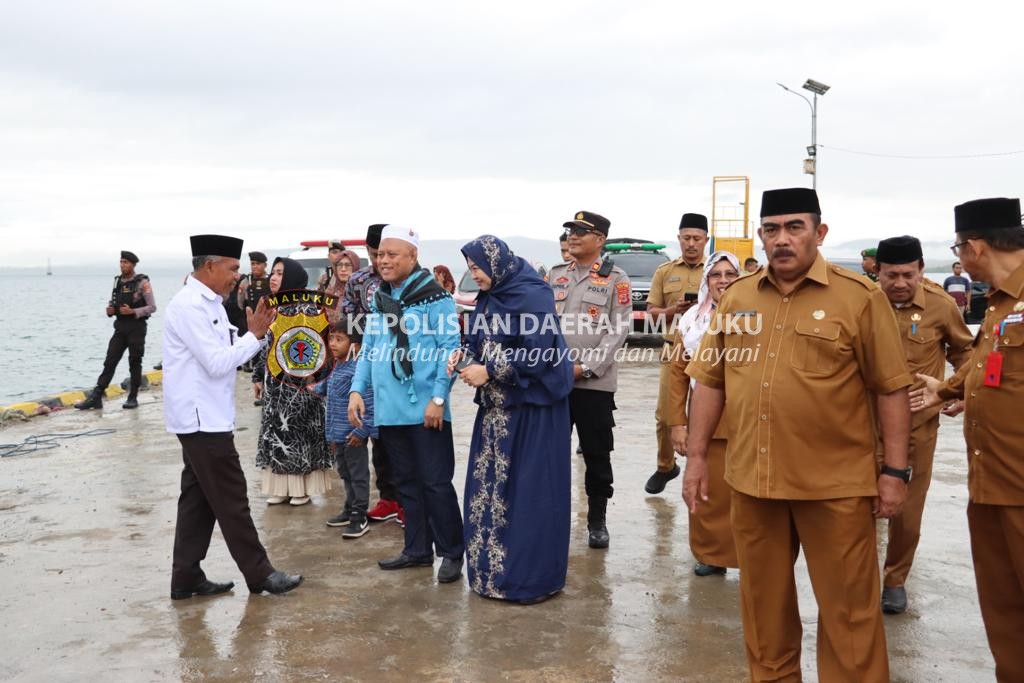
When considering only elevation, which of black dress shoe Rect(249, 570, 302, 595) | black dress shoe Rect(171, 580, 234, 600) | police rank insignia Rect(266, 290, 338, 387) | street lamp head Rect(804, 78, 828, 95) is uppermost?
street lamp head Rect(804, 78, 828, 95)

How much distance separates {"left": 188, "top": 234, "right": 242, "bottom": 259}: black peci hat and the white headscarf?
2643 millimetres

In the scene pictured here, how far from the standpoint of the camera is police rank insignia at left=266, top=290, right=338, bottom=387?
6.68 meters

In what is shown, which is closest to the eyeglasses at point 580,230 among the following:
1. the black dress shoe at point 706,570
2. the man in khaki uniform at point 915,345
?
the man in khaki uniform at point 915,345

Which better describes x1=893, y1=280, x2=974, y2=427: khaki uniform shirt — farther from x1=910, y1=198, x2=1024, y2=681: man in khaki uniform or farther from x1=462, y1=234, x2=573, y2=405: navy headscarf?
x1=462, y1=234, x2=573, y2=405: navy headscarf

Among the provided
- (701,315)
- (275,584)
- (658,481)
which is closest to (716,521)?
(701,315)

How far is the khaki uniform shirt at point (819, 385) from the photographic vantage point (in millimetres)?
3277

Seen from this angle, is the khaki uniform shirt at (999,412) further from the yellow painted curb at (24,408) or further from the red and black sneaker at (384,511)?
the yellow painted curb at (24,408)

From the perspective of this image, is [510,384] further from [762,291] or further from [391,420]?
[762,291]

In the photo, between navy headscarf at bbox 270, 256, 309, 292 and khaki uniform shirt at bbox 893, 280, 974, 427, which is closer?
khaki uniform shirt at bbox 893, 280, 974, 427

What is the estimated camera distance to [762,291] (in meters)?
3.55

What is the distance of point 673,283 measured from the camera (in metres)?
7.33

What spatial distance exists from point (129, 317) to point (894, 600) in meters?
10.1

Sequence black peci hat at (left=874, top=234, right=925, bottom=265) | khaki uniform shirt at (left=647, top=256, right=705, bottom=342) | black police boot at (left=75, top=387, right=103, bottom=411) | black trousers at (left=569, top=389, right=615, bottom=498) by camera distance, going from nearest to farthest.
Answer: black peci hat at (left=874, top=234, right=925, bottom=265), black trousers at (left=569, top=389, right=615, bottom=498), khaki uniform shirt at (left=647, top=256, right=705, bottom=342), black police boot at (left=75, top=387, right=103, bottom=411)

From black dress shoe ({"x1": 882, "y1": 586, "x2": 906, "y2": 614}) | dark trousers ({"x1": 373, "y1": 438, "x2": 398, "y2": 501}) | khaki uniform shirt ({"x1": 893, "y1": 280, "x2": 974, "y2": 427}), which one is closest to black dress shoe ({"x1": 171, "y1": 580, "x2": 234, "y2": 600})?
dark trousers ({"x1": 373, "y1": 438, "x2": 398, "y2": 501})
